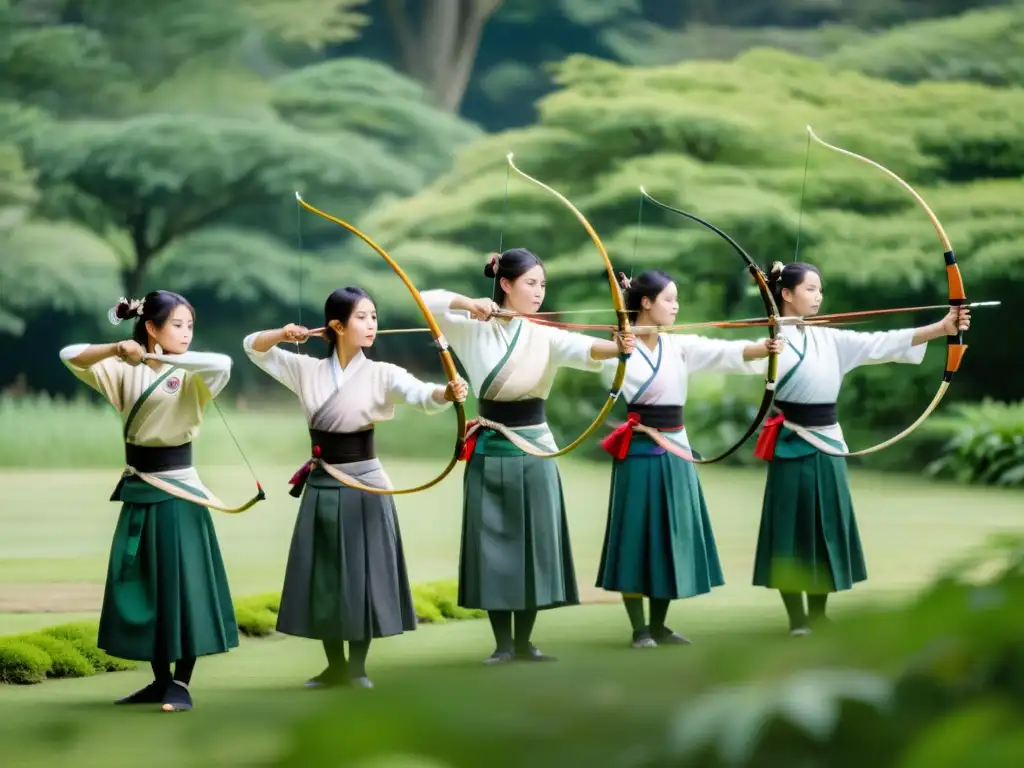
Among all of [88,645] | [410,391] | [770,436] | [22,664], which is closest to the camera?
[410,391]

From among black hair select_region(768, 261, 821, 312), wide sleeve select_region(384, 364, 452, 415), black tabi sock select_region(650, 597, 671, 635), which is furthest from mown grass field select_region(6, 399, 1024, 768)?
black hair select_region(768, 261, 821, 312)

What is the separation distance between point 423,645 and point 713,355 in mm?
1227

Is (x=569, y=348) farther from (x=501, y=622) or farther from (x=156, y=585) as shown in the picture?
(x=156, y=585)

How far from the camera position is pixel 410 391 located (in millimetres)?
3912

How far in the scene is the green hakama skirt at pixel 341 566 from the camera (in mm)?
3955

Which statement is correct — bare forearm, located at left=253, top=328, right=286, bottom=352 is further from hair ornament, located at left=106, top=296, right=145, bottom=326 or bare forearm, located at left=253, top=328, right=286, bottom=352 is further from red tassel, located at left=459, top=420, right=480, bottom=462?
red tassel, located at left=459, top=420, right=480, bottom=462

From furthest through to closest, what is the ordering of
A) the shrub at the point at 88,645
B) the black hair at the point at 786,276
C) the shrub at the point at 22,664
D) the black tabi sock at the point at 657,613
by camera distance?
the black hair at the point at 786,276
the black tabi sock at the point at 657,613
the shrub at the point at 88,645
the shrub at the point at 22,664

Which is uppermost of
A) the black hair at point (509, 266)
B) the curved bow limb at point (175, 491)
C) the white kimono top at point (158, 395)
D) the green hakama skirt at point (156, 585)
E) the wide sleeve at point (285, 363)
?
the black hair at point (509, 266)

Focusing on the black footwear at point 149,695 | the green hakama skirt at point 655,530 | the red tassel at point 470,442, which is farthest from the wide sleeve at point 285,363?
the green hakama skirt at point 655,530

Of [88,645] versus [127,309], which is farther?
[88,645]

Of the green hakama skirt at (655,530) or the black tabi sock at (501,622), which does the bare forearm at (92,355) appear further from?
the green hakama skirt at (655,530)

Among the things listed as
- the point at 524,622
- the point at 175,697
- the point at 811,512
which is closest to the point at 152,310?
the point at 175,697

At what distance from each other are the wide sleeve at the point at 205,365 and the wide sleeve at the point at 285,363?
0.61 feet

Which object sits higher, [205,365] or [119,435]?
[205,365]
